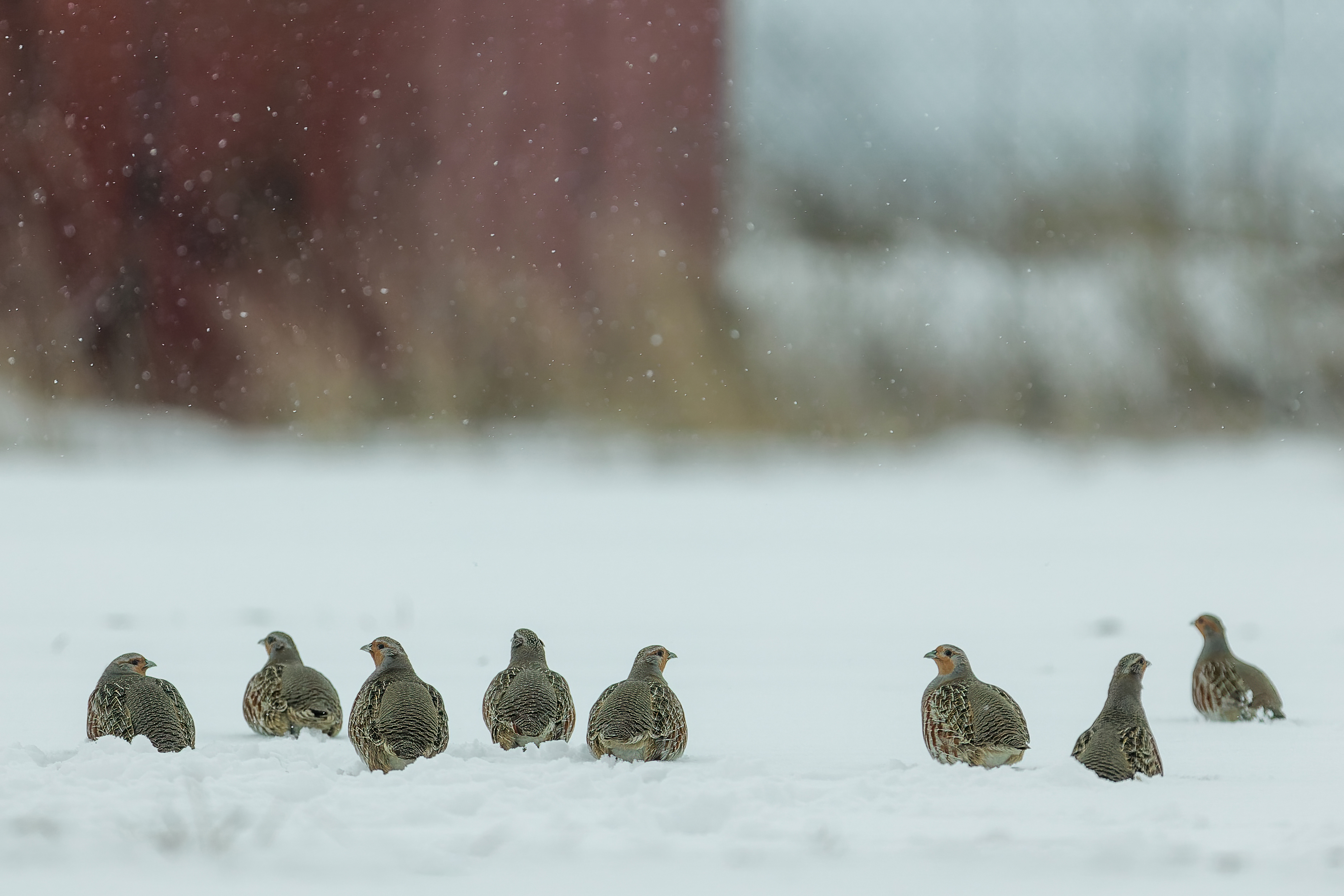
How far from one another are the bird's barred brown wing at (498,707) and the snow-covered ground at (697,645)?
101 millimetres

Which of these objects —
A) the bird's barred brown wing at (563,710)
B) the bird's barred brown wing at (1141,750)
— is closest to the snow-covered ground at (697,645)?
the bird's barred brown wing at (1141,750)

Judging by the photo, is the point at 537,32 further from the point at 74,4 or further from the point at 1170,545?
the point at 1170,545

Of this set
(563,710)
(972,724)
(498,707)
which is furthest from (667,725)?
(972,724)

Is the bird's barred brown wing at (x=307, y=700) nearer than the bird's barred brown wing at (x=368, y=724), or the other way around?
the bird's barred brown wing at (x=368, y=724)

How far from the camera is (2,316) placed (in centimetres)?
973

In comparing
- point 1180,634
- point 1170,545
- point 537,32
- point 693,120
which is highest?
point 537,32

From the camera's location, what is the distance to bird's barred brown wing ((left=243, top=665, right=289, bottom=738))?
3.48 m

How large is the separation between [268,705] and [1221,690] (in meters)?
2.52

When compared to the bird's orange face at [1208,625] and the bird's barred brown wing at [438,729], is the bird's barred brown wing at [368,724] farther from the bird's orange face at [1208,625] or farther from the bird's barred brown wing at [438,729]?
the bird's orange face at [1208,625]

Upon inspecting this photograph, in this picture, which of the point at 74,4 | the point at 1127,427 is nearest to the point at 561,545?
the point at 1127,427

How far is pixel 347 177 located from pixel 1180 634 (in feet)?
24.9

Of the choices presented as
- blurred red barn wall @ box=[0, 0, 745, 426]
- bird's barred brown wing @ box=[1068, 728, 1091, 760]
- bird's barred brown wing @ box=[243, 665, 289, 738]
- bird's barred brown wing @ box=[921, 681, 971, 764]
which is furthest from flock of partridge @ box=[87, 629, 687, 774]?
blurred red barn wall @ box=[0, 0, 745, 426]

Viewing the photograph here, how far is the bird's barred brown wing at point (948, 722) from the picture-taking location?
315 centimetres

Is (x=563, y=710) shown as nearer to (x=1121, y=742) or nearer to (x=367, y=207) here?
(x=1121, y=742)
